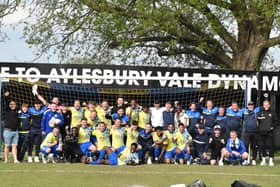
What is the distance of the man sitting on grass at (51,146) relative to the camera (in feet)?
56.3

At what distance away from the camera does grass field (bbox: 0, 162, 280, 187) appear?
43.0 feet

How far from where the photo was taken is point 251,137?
18219 millimetres

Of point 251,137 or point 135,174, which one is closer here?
point 135,174

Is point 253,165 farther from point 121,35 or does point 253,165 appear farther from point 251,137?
point 121,35

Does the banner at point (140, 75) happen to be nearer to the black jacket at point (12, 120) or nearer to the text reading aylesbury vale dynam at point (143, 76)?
the text reading aylesbury vale dynam at point (143, 76)

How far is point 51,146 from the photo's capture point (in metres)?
17.2

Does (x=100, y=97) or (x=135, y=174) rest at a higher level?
(x=100, y=97)

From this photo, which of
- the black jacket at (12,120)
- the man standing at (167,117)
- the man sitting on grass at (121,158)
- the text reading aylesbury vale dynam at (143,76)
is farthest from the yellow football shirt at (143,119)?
the black jacket at (12,120)

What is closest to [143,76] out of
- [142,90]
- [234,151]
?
[142,90]

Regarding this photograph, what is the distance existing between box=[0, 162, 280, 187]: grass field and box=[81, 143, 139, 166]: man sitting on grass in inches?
24.2

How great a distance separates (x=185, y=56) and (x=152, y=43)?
5.07 ft

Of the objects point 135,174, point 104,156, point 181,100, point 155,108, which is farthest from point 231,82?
point 135,174

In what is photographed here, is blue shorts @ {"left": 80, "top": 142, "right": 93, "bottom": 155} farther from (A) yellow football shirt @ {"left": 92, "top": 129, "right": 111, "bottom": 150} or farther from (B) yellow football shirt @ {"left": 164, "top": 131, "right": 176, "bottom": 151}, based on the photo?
(B) yellow football shirt @ {"left": 164, "top": 131, "right": 176, "bottom": 151}

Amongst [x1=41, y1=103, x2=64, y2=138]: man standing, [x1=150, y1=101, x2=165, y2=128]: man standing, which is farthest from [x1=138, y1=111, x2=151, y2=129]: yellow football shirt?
[x1=41, y1=103, x2=64, y2=138]: man standing
